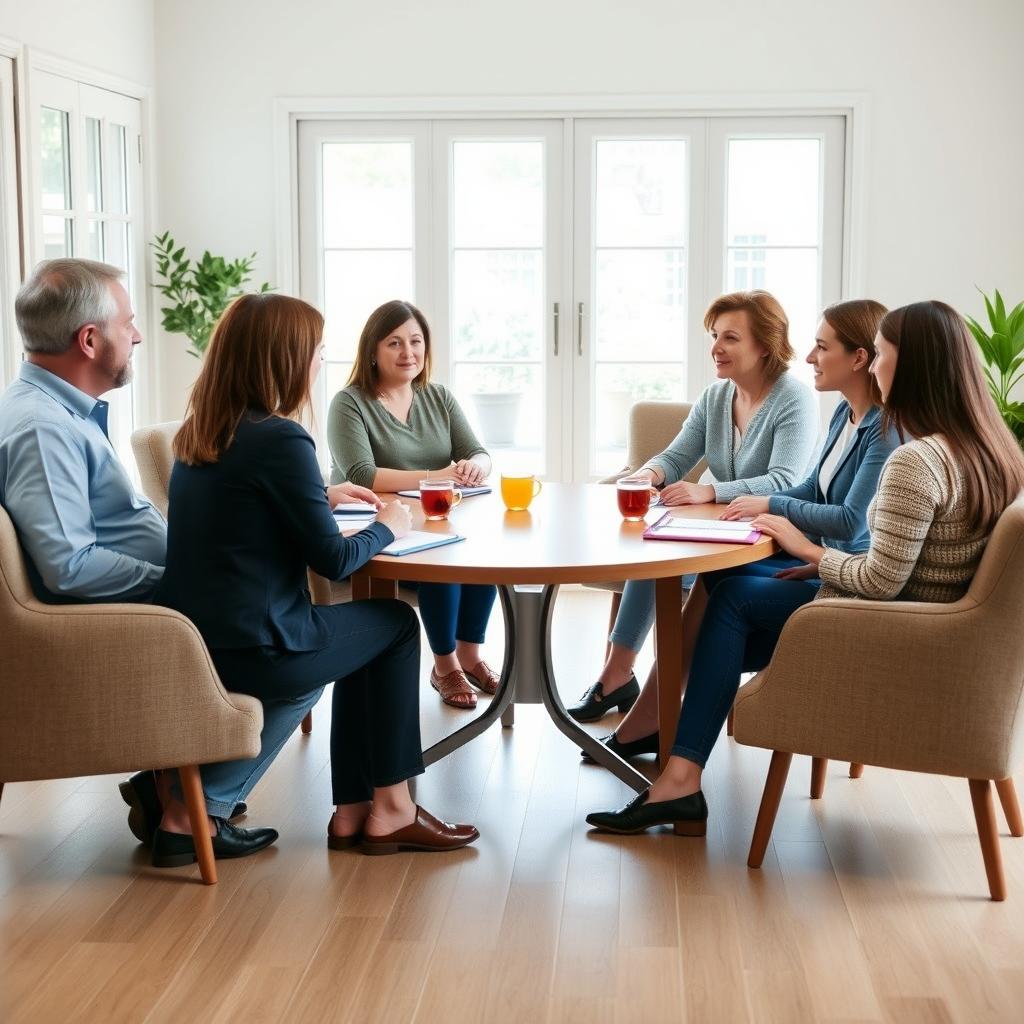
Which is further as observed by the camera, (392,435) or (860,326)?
(392,435)

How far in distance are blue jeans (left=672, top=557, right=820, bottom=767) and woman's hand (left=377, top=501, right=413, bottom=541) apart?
69cm

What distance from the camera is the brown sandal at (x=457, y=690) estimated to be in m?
3.89

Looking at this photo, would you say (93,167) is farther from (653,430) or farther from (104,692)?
(104,692)

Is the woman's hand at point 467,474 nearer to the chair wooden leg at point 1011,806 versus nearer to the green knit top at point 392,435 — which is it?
the green knit top at point 392,435

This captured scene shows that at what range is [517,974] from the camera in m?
2.29

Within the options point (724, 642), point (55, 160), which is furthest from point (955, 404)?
point (55, 160)

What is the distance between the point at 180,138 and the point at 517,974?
13.9 ft

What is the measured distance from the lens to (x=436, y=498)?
A: 3055mm

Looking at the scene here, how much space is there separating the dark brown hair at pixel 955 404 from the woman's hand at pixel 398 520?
105 centimetres

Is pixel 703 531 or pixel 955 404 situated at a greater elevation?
pixel 955 404

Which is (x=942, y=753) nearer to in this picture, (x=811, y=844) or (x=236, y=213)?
(x=811, y=844)

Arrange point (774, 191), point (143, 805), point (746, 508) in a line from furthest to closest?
1. point (774, 191)
2. point (746, 508)
3. point (143, 805)

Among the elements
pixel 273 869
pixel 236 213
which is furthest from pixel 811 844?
pixel 236 213

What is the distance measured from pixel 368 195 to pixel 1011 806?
378cm
